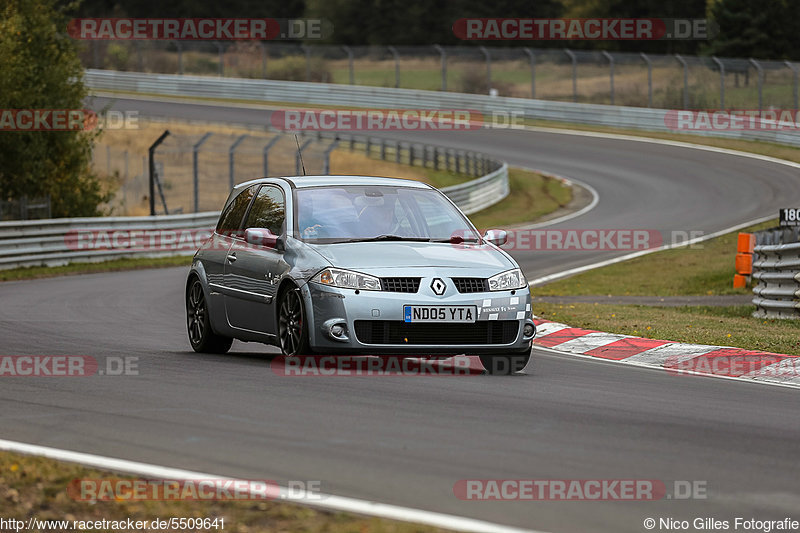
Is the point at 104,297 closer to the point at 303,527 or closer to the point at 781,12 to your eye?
the point at 303,527

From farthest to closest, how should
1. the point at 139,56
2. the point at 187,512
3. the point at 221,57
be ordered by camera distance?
the point at 139,56 < the point at 221,57 < the point at 187,512

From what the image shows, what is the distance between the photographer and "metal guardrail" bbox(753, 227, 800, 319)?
52.2 feet

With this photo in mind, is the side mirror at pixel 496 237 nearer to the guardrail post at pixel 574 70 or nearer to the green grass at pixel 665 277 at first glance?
the green grass at pixel 665 277

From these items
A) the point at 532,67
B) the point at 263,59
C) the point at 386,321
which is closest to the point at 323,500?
the point at 386,321

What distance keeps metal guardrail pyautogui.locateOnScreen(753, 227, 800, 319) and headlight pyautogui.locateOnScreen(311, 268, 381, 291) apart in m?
7.90

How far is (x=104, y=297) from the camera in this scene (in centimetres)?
1894

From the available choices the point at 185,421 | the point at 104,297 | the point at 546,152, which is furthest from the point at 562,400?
the point at 546,152

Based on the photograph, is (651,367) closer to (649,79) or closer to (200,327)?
(200,327)

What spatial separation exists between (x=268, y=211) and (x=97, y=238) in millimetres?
17302

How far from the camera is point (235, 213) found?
11.7 meters

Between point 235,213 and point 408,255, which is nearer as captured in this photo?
point 408,255

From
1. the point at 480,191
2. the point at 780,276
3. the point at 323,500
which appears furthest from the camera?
the point at 480,191

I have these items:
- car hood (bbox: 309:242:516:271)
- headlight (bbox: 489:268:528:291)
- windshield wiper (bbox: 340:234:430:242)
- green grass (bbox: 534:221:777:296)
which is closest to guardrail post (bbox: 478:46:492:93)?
green grass (bbox: 534:221:777:296)

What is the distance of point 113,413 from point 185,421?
59 centimetres
